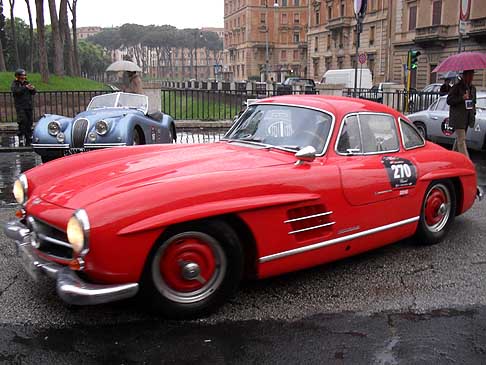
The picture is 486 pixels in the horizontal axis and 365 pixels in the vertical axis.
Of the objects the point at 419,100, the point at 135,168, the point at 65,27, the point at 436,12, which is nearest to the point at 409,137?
the point at 135,168

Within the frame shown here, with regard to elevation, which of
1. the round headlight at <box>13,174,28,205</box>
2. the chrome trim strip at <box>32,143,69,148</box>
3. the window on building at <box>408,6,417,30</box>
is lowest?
the chrome trim strip at <box>32,143,69,148</box>

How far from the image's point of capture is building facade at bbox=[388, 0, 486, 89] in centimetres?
4272

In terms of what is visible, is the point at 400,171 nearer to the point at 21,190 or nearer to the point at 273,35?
the point at 21,190

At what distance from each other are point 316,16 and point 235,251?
7694 centimetres

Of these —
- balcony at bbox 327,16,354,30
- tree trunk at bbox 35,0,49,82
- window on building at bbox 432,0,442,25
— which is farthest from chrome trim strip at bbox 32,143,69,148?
balcony at bbox 327,16,354,30

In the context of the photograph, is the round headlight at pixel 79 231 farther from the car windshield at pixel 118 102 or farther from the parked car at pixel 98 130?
the car windshield at pixel 118 102

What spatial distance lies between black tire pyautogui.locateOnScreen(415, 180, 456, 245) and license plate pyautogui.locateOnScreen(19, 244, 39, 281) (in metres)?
3.45

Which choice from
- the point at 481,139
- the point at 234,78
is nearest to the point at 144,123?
the point at 481,139

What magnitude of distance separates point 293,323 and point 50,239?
5.60ft

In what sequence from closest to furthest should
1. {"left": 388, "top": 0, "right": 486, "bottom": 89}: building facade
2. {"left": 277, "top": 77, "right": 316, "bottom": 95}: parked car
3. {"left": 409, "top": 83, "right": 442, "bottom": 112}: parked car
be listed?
{"left": 409, "top": 83, "right": 442, "bottom": 112}: parked car, {"left": 277, "top": 77, "right": 316, "bottom": 95}: parked car, {"left": 388, "top": 0, "right": 486, "bottom": 89}: building facade

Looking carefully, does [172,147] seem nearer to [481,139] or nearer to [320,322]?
[320,322]

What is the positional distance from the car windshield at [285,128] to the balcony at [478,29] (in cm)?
4228

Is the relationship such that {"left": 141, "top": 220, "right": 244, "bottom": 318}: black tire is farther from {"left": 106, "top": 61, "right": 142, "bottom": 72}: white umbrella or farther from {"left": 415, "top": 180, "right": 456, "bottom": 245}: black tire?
{"left": 106, "top": 61, "right": 142, "bottom": 72}: white umbrella

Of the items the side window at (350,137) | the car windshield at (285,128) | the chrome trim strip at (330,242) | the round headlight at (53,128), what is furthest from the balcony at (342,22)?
the chrome trim strip at (330,242)
